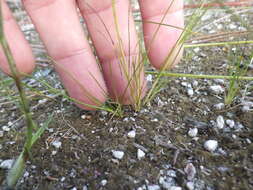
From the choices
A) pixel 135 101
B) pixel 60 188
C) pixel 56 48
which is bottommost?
pixel 60 188


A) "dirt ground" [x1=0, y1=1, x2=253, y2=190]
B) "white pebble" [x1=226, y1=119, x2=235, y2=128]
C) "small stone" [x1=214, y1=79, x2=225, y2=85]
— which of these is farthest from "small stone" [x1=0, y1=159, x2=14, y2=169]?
"small stone" [x1=214, y1=79, x2=225, y2=85]

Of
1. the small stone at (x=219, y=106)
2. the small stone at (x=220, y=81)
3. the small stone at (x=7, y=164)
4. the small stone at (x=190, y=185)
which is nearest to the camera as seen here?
the small stone at (x=190, y=185)

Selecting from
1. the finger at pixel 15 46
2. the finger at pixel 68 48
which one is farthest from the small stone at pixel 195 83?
the finger at pixel 15 46

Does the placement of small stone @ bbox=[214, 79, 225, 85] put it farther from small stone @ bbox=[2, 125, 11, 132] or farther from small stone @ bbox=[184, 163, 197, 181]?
small stone @ bbox=[2, 125, 11, 132]

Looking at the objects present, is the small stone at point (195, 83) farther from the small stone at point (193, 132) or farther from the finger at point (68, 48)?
the finger at point (68, 48)

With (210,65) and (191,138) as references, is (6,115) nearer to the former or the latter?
(191,138)

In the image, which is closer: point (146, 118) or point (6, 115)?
point (146, 118)

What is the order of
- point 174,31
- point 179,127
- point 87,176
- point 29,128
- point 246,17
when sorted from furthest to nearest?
point 246,17 < point 174,31 < point 179,127 < point 87,176 < point 29,128

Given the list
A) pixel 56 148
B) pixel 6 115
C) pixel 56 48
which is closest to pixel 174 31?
pixel 56 48
